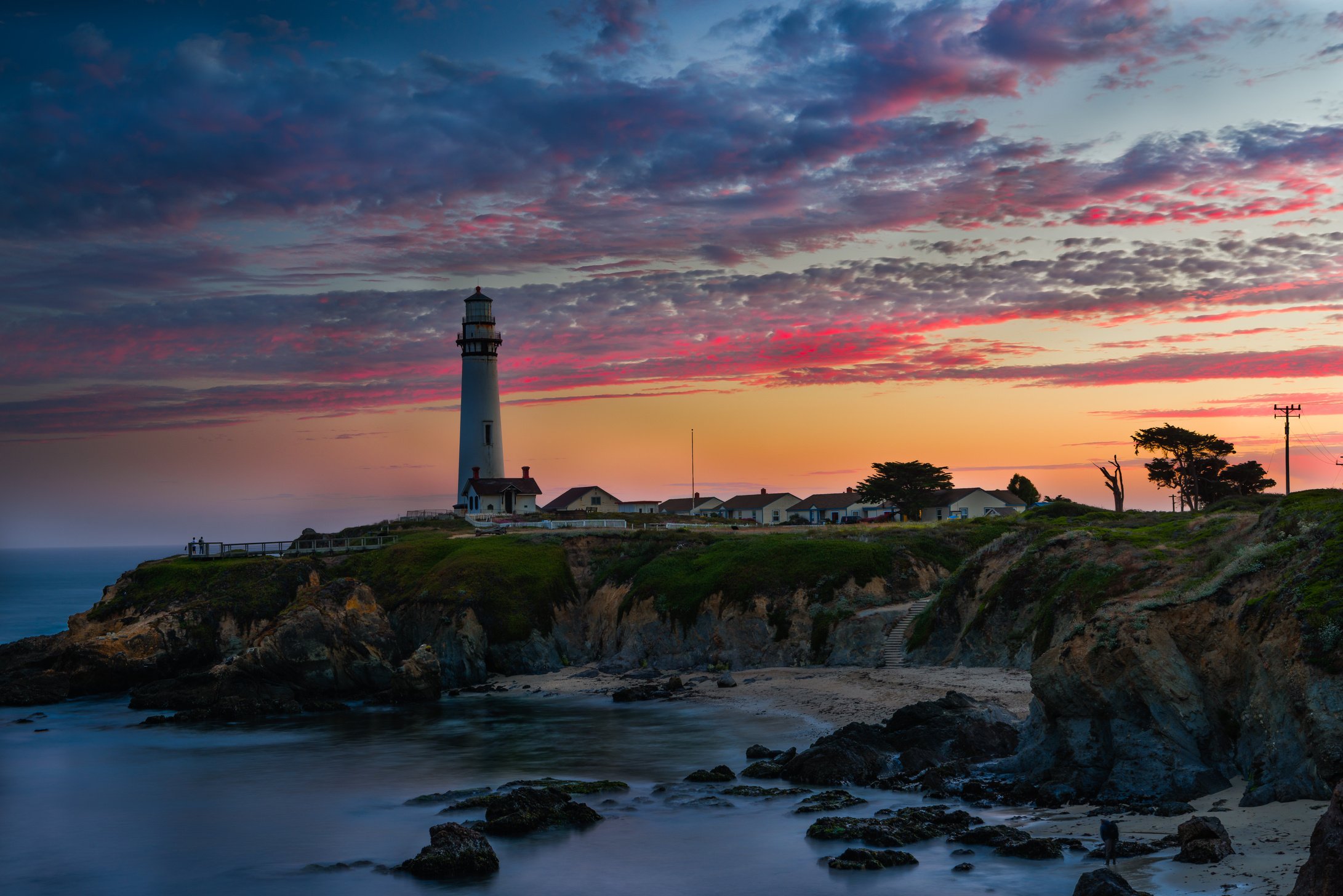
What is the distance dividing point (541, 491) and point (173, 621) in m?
43.8

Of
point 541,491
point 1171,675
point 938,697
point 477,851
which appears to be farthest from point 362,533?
point 1171,675

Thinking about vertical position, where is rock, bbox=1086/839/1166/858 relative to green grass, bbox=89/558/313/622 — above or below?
below

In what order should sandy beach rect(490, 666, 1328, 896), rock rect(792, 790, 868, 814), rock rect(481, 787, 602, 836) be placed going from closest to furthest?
sandy beach rect(490, 666, 1328, 896) → rock rect(481, 787, 602, 836) → rock rect(792, 790, 868, 814)

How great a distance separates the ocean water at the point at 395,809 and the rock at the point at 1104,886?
212cm

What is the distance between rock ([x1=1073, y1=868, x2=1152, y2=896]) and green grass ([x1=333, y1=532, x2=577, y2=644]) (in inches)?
1801

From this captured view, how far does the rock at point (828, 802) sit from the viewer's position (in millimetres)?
28719

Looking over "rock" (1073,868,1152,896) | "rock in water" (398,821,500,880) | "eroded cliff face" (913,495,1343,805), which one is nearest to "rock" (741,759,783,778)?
"eroded cliff face" (913,495,1343,805)

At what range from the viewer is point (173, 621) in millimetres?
60688

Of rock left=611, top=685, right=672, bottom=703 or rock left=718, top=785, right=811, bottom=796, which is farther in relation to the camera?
rock left=611, top=685, right=672, bottom=703

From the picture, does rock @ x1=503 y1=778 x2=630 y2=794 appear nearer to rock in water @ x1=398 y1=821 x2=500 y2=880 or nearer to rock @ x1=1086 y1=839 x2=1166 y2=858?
rock in water @ x1=398 y1=821 x2=500 y2=880

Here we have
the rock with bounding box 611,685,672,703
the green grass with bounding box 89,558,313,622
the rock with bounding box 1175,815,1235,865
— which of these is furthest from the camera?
the green grass with bounding box 89,558,313,622

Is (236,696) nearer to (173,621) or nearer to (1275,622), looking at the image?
(173,621)

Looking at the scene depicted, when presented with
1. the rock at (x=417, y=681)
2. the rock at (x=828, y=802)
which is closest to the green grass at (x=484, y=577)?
the rock at (x=417, y=681)

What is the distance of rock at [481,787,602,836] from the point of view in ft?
93.7
